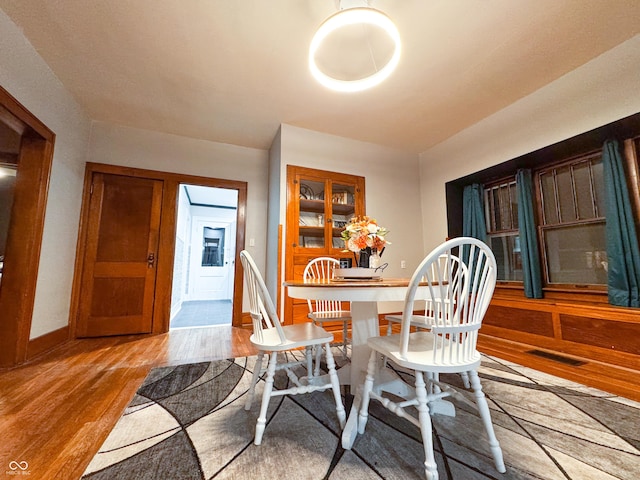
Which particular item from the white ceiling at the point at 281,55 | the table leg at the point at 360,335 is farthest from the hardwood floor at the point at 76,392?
the white ceiling at the point at 281,55

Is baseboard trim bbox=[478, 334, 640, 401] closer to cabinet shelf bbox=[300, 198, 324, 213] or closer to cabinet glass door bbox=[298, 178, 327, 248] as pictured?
cabinet glass door bbox=[298, 178, 327, 248]

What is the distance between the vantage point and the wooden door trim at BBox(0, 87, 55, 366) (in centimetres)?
202

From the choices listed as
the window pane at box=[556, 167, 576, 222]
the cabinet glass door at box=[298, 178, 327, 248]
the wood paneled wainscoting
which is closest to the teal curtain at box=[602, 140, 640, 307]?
the wood paneled wainscoting

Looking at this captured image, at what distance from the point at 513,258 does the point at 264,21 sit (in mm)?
3623

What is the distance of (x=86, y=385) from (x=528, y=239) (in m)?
4.16

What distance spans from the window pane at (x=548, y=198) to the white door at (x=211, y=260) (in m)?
6.02

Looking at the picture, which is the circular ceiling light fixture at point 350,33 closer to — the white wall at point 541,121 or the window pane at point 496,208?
the white wall at point 541,121

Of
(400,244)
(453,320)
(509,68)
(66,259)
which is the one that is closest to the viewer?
(453,320)

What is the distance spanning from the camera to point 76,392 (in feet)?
5.31

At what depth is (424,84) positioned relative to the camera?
2.54 m

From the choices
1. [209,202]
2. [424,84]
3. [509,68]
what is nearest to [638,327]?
[509,68]

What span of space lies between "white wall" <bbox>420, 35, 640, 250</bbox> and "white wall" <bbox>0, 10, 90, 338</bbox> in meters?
4.37

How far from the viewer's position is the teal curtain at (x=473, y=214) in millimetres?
3438

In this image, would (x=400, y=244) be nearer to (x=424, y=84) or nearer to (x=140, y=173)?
(x=424, y=84)
